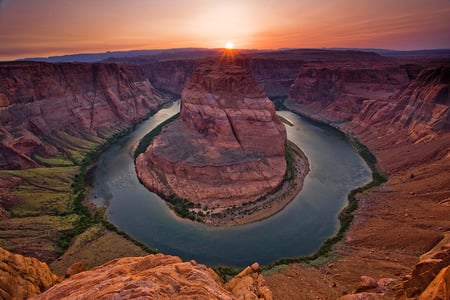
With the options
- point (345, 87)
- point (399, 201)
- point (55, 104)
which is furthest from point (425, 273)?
point (345, 87)

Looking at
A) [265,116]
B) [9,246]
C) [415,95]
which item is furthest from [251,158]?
[415,95]

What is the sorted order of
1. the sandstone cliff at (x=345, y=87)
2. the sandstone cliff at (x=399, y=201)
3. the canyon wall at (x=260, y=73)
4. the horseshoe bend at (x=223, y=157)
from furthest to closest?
the canyon wall at (x=260, y=73) → the sandstone cliff at (x=345, y=87) → the horseshoe bend at (x=223, y=157) → the sandstone cliff at (x=399, y=201)

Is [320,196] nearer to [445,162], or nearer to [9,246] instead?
[445,162]

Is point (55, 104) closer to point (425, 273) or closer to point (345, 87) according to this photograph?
point (425, 273)

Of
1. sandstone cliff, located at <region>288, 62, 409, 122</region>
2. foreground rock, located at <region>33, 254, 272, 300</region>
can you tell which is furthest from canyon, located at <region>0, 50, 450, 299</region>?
foreground rock, located at <region>33, 254, 272, 300</region>

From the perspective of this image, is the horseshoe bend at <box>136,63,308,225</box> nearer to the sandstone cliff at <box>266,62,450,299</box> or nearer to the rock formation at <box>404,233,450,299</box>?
the sandstone cliff at <box>266,62,450,299</box>

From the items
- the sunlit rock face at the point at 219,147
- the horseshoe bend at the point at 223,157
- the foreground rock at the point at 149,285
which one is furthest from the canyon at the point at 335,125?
the sunlit rock face at the point at 219,147

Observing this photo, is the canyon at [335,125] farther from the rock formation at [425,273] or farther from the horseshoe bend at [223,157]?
the horseshoe bend at [223,157]
